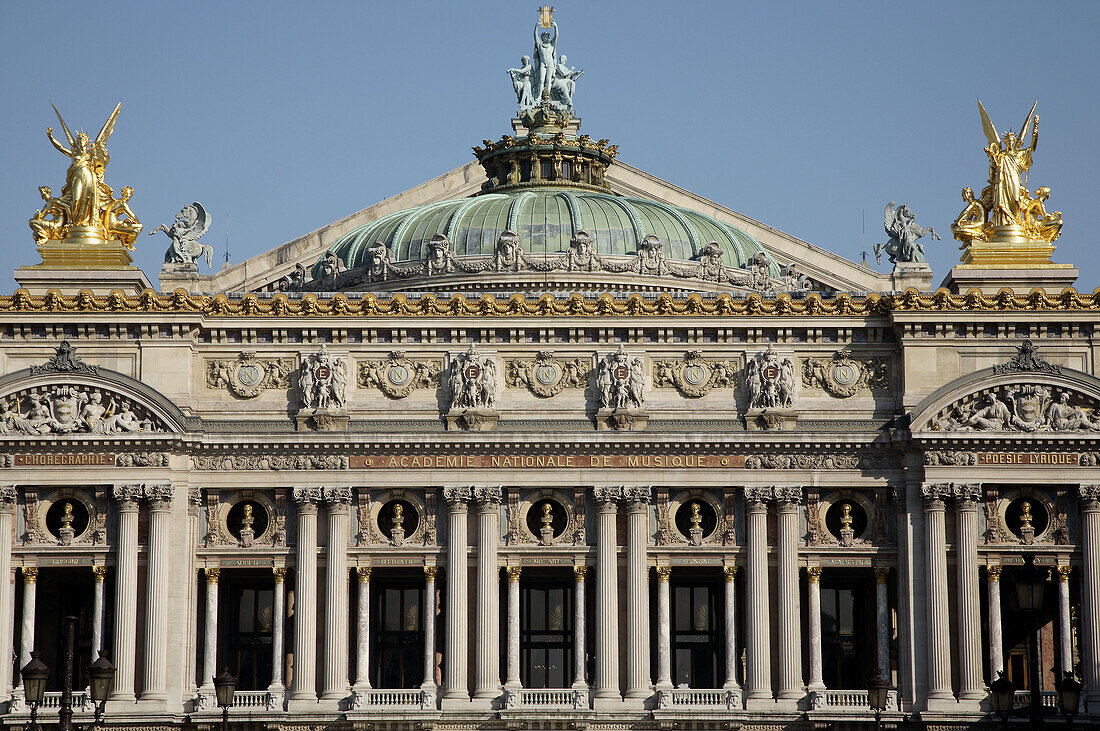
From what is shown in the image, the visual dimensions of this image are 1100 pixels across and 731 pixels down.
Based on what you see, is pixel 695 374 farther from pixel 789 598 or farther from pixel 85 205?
pixel 85 205

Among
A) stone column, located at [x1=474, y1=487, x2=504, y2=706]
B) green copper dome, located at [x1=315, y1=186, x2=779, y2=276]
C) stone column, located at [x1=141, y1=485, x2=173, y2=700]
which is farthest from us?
green copper dome, located at [x1=315, y1=186, x2=779, y2=276]

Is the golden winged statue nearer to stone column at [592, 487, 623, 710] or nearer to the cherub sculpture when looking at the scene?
the cherub sculpture

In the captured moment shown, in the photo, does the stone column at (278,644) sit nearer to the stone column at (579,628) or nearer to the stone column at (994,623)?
the stone column at (579,628)

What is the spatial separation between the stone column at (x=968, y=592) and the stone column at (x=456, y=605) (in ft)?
45.4

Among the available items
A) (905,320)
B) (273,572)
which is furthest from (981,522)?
(273,572)

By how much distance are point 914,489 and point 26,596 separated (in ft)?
83.1

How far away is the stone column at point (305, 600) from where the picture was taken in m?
54.8

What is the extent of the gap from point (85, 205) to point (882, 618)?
2675cm

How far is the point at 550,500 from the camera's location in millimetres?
56438

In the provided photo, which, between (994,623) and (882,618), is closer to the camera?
(994,623)

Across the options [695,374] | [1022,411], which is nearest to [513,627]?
[695,374]

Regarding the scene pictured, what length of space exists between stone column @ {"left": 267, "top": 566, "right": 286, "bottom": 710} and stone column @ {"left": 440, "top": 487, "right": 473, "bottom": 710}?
4565mm

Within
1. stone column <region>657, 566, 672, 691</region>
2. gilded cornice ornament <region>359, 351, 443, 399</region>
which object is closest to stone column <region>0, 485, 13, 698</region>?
gilded cornice ornament <region>359, 351, 443, 399</region>

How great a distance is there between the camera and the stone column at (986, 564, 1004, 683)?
54406mm
